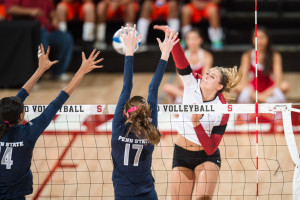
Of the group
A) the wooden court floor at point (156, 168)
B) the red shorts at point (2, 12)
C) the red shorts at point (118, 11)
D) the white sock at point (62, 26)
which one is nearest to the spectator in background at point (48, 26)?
the white sock at point (62, 26)

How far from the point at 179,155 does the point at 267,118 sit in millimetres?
3591

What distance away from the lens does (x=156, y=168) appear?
6.01 meters

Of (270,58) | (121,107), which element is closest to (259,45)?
(270,58)

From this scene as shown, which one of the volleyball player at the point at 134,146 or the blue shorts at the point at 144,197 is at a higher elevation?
the volleyball player at the point at 134,146

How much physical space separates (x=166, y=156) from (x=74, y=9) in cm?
561

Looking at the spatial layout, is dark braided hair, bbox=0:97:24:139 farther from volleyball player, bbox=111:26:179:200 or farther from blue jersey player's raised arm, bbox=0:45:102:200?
volleyball player, bbox=111:26:179:200

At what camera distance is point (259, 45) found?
8055 mm

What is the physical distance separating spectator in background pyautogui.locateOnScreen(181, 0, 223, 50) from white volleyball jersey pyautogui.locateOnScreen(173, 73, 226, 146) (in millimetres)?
6033

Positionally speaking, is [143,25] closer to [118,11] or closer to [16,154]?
[118,11]

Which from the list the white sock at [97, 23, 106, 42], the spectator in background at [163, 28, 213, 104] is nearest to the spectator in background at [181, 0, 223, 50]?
the white sock at [97, 23, 106, 42]

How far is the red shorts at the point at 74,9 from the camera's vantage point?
10.8 meters

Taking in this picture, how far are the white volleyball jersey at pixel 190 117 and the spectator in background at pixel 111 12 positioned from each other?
252 inches

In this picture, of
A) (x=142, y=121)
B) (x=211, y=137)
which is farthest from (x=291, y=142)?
(x=142, y=121)

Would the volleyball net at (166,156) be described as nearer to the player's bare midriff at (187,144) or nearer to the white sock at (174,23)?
the player's bare midriff at (187,144)
